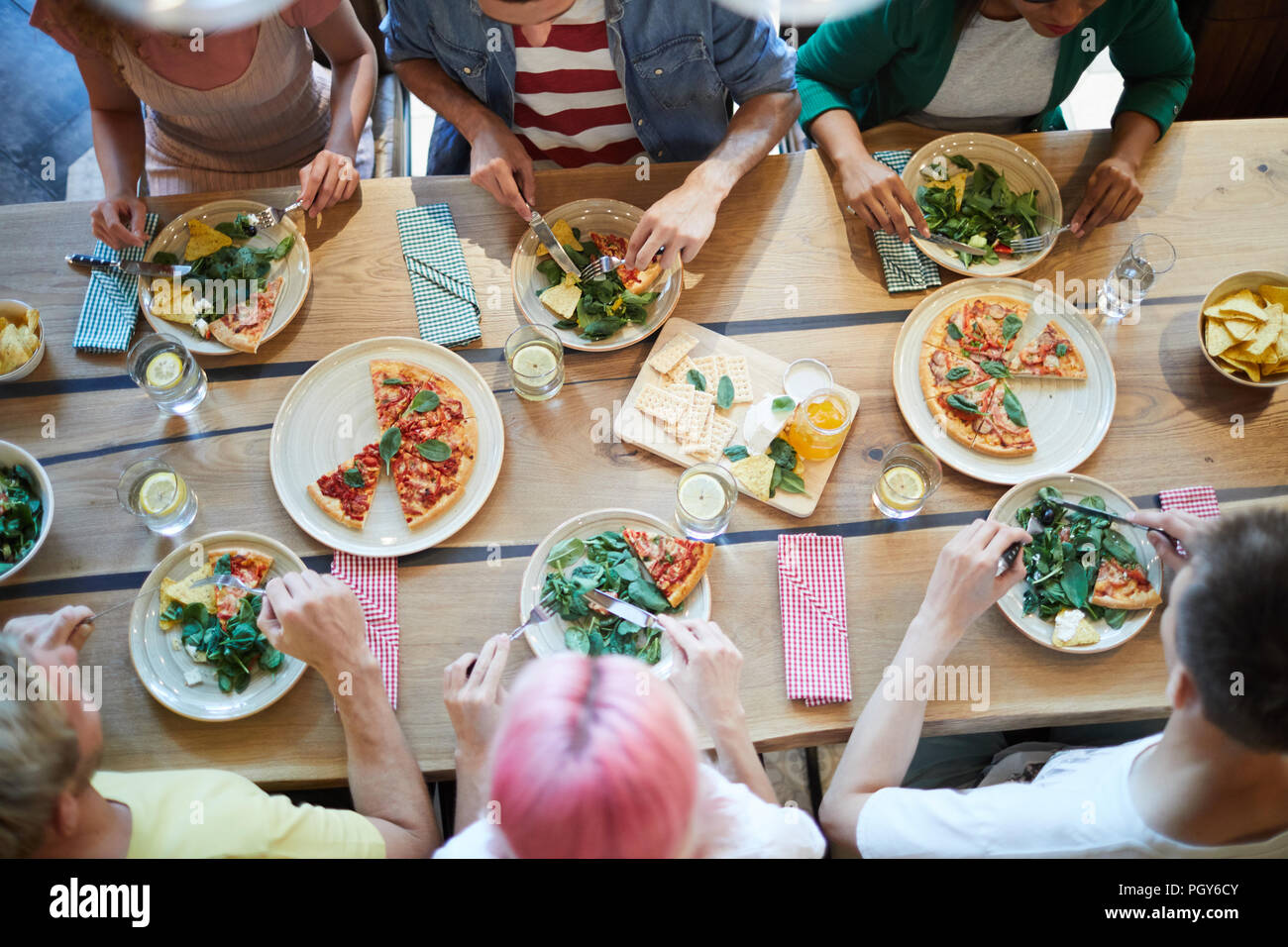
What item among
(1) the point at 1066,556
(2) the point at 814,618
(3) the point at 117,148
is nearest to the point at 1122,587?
(1) the point at 1066,556

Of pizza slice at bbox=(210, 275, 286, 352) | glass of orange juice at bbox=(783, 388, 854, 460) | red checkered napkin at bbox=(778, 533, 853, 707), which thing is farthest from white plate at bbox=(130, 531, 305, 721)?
glass of orange juice at bbox=(783, 388, 854, 460)

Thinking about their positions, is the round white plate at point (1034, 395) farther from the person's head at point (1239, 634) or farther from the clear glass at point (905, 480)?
the person's head at point (1239, 634)

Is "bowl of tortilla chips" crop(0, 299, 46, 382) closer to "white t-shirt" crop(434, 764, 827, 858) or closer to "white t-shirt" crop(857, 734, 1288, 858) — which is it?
"white t-shirt" crop(434, 764, 827, 858)

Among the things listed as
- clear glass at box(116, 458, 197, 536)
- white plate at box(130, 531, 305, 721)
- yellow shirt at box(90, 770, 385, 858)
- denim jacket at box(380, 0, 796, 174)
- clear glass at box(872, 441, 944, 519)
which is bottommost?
yellow shirt at box(90, 770, 385, 858)

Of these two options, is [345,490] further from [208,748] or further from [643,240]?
[643,240]

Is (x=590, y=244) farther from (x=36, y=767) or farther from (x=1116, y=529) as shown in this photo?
(x=36, y=767)

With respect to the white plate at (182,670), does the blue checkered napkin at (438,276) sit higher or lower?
higher

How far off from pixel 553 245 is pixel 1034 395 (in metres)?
1.36

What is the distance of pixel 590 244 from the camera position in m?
2.19

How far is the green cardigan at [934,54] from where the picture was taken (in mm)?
2254

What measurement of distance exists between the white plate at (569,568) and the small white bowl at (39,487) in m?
1.14

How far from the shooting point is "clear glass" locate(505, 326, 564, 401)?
2018 millimetres

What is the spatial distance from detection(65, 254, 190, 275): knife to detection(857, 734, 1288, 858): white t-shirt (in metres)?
2.22

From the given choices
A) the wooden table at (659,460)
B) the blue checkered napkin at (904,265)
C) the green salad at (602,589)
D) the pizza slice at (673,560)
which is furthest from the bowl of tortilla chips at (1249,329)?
the green salad at (602,589)
